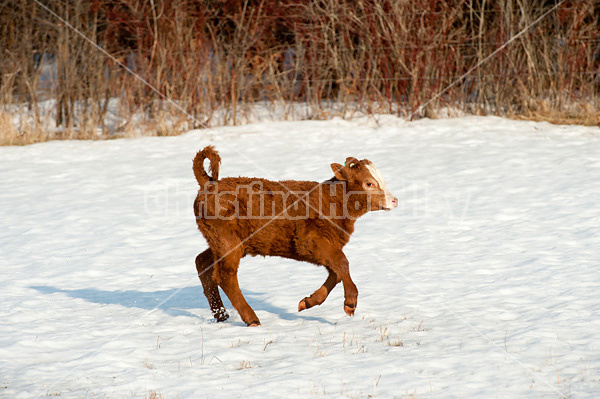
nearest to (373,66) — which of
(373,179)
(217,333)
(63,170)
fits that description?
(63,170)

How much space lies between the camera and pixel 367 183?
6.32 meters

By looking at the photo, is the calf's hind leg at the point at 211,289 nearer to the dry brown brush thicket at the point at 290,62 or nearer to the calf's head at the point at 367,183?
the calf's head at the point at 367,183

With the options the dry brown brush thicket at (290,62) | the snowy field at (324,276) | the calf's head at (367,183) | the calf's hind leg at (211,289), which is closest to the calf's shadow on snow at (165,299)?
the snowy field at (324,276)

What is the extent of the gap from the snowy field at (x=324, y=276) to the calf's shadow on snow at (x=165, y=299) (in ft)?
0.12

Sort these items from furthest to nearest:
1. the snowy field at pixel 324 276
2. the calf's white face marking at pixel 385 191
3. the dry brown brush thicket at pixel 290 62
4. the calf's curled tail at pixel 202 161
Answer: the dry brown brush thicket at pixel 290 62 → the calf's white face marking at pixel 385 191 → the calf's curled tail at pixel 202 161 → the snowy field at pixel 324 276

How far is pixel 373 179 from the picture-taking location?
6.32 metres

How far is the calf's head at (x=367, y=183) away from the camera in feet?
20.7

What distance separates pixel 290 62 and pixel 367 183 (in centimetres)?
1185

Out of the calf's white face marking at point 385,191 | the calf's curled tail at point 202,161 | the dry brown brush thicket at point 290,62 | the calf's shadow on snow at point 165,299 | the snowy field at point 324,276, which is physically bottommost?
the calf's shadow on snow at point 165,299

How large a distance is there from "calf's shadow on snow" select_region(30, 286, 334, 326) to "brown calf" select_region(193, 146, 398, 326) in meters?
0.52

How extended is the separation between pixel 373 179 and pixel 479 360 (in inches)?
78.8

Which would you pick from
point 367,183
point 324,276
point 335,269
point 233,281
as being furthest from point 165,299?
point 367,183

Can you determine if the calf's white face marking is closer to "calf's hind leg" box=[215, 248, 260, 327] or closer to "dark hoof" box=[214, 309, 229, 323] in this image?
"calf's hind leg" box=[215, 248, 260, 327]

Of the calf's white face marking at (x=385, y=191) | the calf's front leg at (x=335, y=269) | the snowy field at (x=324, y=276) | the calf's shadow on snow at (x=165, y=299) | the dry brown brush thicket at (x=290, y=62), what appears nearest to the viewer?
the snowy field at (x=324, y=276)
